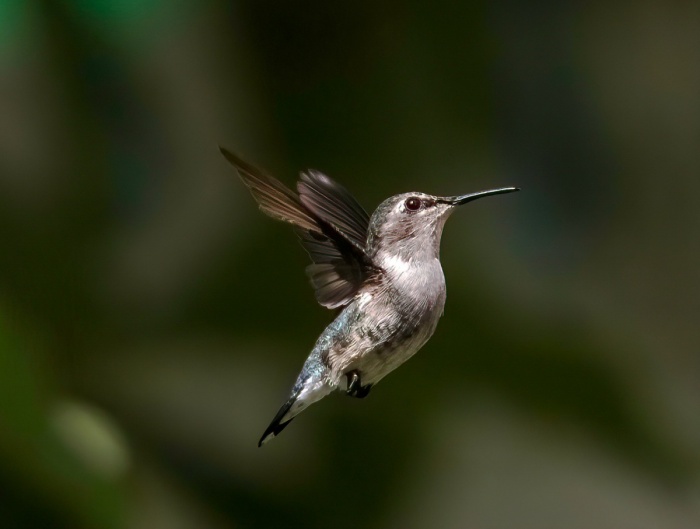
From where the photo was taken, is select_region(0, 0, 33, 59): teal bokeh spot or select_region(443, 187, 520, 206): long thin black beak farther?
select_region(0, 0, 33, 59): teal bokeh spot

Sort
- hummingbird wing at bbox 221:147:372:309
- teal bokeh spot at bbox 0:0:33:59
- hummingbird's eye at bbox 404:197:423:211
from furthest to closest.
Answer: teal bokeh spot at bbox 0:0:33:59 < hummingbird's eye at bbox 404:197:423:211 < hummingbird wing at bbox 221:147:372:309

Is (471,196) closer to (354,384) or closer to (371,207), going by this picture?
(354,384)

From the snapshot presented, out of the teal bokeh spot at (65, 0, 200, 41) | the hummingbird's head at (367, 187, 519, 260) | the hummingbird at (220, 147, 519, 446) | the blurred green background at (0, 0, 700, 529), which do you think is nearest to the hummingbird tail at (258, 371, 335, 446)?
the hummingbird at (220, 147, 519, 446)

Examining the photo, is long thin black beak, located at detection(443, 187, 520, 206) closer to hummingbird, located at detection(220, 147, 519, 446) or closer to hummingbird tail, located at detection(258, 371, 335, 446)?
hummingbird, located at detection(220, 147, 519, 446)

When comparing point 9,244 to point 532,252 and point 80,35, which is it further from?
point 532,252

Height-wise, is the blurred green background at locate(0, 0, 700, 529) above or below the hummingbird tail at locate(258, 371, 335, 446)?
below

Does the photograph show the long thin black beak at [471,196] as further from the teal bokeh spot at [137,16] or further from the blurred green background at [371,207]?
the teal bokeh spot at [137,16]

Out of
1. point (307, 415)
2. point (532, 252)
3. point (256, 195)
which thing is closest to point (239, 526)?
point (307, 415)

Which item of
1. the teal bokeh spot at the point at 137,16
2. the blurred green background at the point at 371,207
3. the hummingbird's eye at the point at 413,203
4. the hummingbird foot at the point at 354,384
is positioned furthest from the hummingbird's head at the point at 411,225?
the teal bokeh spot at the point at 137,16

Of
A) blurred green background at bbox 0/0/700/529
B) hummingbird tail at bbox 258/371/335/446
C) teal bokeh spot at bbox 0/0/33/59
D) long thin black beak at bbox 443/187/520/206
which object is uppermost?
Answer: teal bokeh spot at bbox 0/0/33/59
